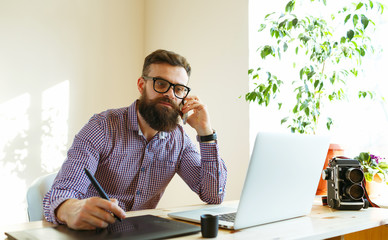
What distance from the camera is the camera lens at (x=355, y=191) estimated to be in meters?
1.39

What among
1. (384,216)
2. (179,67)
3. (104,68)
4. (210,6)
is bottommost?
(384,216)

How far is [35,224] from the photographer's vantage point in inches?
43.9

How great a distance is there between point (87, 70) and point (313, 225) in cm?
271

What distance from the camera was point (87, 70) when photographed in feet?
11.0

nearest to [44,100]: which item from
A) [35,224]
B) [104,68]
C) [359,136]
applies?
[104,68]

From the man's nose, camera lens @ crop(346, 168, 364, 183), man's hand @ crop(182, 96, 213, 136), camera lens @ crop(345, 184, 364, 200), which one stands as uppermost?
the man's nose

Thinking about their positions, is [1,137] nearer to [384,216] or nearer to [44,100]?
[44,100]

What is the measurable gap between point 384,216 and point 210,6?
85.3 inches

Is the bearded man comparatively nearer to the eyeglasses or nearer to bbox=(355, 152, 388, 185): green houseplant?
the eyeglasses

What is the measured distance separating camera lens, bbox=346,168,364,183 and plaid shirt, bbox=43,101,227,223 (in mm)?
524

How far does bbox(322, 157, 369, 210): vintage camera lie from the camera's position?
139 centimetres

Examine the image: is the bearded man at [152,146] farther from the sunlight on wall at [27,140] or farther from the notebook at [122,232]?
the sunlight on wall at [27,140]

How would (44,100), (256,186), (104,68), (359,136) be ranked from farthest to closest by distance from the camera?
(104,68) < (44,100) < (359,136) < (256,186)

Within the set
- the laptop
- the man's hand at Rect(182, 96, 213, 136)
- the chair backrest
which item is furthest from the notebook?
the man's hand at Rect(182, 96, 213, 136)
